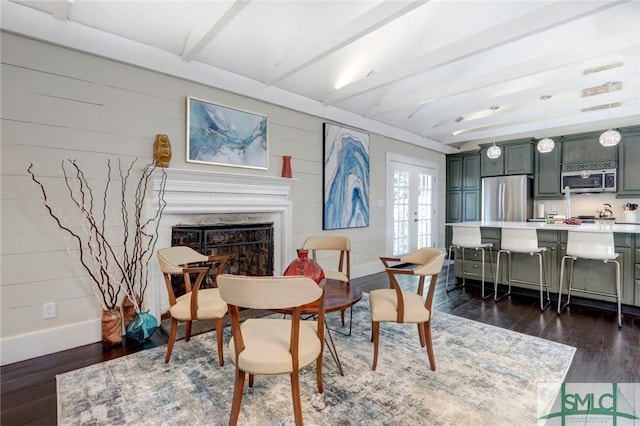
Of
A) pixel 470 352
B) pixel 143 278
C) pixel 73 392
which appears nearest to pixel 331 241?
pixel 470 352

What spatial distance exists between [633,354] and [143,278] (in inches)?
169

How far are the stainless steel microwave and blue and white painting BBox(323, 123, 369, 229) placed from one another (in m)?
3.82

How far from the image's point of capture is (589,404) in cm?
186

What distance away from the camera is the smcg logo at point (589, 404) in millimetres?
1719

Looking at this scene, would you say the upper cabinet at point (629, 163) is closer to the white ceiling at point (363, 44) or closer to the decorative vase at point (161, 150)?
the white ceiling at point (363, 44)

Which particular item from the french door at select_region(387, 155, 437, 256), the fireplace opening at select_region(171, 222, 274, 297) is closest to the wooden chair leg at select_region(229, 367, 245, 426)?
the fireplace opening at select_region(171, 222, 274, 297)

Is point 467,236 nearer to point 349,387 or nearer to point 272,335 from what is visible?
point 349,387

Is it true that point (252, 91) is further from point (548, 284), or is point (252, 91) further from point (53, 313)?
point (548, 284)

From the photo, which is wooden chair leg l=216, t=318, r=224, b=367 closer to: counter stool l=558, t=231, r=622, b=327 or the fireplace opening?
the fireplace opening

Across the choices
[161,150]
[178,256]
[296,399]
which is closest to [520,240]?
[296,399]

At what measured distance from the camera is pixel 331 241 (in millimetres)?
3475

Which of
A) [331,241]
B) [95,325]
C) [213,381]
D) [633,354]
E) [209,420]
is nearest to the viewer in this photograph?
[209,420]

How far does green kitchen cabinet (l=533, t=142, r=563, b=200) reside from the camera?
5.79 m

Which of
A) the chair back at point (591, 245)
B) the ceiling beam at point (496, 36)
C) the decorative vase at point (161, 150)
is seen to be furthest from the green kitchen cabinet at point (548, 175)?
the decorative vase at point (161, 150)
